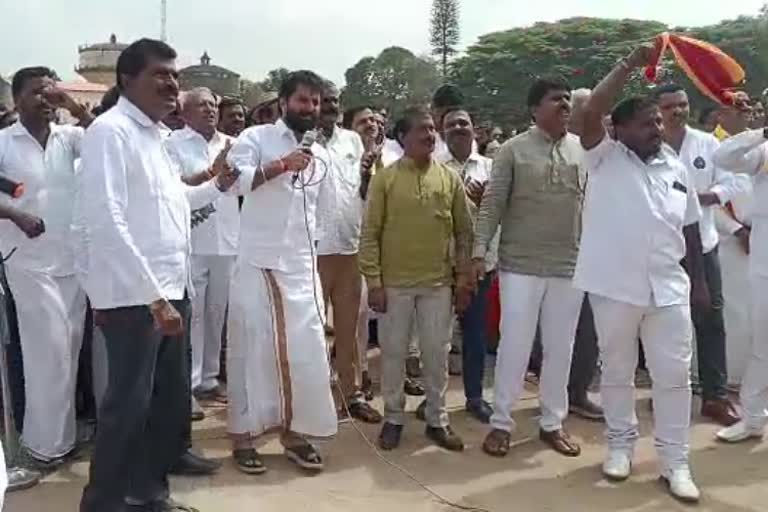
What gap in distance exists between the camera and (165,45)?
4.07 meters

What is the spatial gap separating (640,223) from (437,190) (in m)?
1.18

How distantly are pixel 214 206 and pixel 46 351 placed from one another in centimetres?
163

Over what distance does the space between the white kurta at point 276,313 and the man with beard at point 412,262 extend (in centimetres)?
45

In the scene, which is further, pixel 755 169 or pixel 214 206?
pixel 214 206

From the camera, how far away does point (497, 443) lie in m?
5.38

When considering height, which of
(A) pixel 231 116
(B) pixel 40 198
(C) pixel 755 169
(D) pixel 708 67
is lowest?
(B) pixel 40 198

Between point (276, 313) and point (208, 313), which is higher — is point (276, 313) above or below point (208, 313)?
above

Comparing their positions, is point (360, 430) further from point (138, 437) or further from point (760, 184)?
point (760, 184)

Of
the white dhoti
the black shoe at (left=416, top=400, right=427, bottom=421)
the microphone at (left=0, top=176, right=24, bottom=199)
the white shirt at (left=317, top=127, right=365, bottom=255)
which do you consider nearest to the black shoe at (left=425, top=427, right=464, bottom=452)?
the black shoe at (left=416, top=400, right=427, bottom=421)

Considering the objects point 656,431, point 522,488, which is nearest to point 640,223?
point 656,431

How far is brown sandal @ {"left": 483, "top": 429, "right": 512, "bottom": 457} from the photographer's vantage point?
5348 millimetres

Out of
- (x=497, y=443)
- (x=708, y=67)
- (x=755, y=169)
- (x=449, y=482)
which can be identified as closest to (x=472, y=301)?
(x=497, y=443)

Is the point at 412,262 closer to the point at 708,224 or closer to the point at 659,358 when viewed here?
the point at 659,358

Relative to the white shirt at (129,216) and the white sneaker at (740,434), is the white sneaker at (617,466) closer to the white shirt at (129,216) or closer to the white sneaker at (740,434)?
the white sneaker at (740,434)
